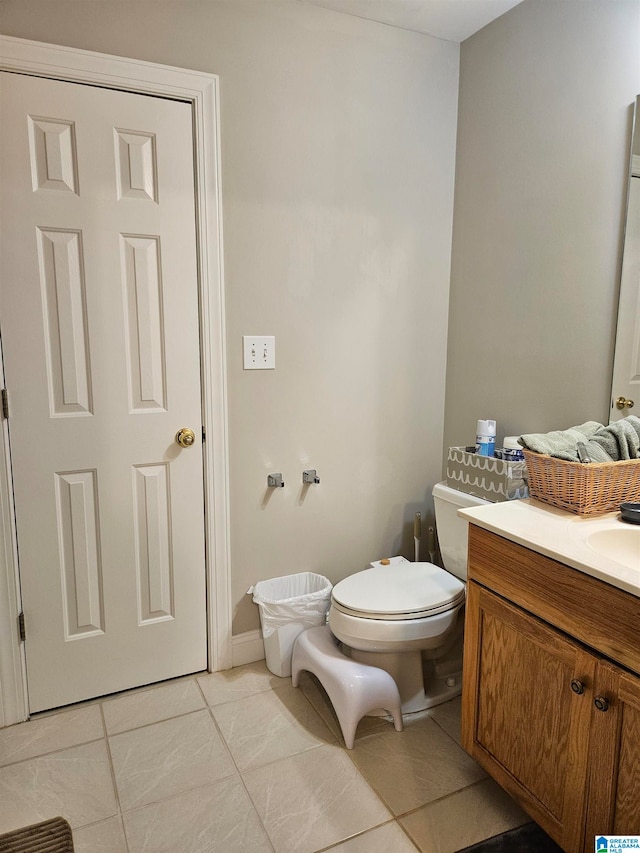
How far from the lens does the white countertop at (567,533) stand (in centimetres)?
115

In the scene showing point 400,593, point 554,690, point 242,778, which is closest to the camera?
point 554,690

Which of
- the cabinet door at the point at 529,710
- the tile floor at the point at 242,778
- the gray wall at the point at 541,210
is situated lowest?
the tile floor at the point at 242,778

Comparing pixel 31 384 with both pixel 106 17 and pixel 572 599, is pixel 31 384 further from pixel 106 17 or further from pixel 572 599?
pixel 572 599


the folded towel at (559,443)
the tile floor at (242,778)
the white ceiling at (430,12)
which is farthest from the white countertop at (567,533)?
the white ceiling at (430,12)

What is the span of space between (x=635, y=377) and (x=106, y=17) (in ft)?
6.18

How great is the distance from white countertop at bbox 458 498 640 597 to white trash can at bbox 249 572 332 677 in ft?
2.72

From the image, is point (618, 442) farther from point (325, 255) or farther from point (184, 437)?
point (184, 437)

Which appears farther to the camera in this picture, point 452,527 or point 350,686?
point 452,527

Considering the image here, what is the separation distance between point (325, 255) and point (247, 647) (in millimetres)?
1508

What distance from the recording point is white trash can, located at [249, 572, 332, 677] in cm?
212

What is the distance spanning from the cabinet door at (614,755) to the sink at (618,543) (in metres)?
0.30

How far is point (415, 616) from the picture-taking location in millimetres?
1814

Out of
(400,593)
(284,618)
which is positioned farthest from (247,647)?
(400,593)

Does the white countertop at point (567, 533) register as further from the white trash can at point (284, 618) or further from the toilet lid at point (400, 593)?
the white trash can at point (284, 618)
